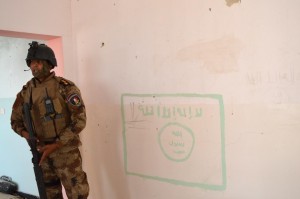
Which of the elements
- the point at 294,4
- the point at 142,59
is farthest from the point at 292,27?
the point at 142,59

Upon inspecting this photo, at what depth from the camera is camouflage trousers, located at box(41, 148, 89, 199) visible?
1999 mm

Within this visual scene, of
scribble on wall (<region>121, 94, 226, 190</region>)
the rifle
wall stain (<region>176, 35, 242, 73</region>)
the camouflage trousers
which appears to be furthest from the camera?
the camouflage trousers

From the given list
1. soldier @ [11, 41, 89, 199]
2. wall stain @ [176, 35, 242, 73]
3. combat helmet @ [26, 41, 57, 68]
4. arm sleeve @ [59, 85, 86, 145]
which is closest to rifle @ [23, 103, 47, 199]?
soldier @ [11, 41, 89, 199]

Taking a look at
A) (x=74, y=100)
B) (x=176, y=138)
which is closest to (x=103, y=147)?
(x=74, y=100)

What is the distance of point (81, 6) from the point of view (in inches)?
95.3

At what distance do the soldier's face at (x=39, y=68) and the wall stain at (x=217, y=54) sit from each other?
2.98 ft

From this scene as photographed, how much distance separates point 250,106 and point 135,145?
0.89 meters

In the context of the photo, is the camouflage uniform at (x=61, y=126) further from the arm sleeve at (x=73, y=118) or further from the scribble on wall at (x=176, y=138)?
the scribble on wall at (x=176, y=138)

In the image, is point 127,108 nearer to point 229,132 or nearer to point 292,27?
point 229,132

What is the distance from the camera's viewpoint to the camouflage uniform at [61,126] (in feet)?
6.41

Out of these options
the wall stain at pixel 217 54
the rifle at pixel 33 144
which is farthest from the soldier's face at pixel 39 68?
the wall stain at pixel 217 54

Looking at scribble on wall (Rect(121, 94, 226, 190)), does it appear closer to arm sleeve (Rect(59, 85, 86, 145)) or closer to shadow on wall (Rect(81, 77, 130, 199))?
shadow on wall (Rect(81, 77, 130, 199))

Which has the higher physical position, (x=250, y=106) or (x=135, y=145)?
(x=250, y=106)

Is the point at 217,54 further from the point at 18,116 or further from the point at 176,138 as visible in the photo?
the point at 18,116
